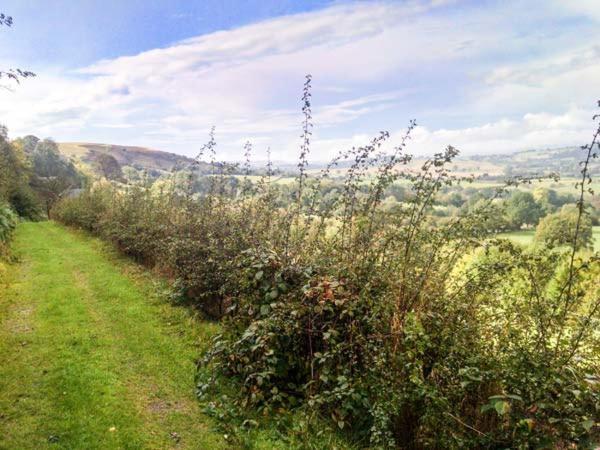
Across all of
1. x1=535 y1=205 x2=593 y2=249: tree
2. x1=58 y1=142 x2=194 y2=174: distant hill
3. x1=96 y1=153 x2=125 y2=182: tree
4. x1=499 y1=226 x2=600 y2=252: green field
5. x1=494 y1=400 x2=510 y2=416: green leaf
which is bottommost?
x1=494 y1=400 x2=510 y2=416: green leaf

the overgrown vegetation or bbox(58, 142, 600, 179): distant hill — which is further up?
bbox(58, 142, 600, 179): distant hill

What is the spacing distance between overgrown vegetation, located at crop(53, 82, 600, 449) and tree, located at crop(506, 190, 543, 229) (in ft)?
0.21

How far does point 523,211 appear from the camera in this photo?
23.4ft

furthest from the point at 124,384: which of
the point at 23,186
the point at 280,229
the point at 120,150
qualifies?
the point at 120,150

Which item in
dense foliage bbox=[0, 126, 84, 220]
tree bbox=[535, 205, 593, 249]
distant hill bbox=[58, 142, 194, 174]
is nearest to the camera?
tree bbox=[535, 205, 593, 249]

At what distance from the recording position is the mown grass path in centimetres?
488

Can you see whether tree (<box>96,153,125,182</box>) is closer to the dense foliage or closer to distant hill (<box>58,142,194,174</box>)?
the dense foliage

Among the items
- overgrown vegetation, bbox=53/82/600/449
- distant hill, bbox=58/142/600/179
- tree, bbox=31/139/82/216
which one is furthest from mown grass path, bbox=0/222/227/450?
tree, bbox=31/139/82/216

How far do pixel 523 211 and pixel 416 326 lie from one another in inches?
163

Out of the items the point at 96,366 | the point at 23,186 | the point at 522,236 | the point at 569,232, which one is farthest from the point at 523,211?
the point at 23,186

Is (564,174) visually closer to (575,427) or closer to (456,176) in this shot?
(456,176)

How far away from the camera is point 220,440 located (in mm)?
4809

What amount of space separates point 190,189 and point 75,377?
8.57 meters

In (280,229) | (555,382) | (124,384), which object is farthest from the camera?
(280,229)
